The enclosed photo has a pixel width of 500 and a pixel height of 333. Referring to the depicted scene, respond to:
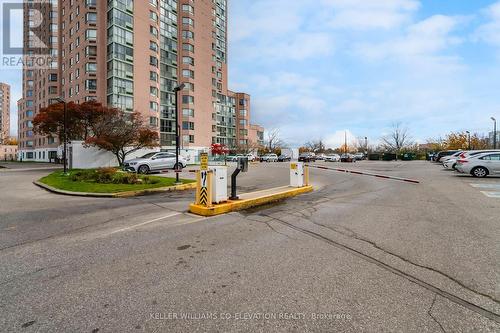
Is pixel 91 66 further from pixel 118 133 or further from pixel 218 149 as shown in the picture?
pixel 218 149

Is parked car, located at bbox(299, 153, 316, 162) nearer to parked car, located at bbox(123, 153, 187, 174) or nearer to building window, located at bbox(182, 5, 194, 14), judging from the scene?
parked car, located at bbox(123, 153, 187, 174)

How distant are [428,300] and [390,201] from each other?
23.3ft

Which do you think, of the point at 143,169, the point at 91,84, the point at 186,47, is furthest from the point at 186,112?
the point at 143,169

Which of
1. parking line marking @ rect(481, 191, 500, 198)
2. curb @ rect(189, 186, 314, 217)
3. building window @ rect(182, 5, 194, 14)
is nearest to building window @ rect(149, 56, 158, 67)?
building window @ rect(182, 5, 194, 14)

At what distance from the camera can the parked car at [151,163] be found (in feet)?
70.8

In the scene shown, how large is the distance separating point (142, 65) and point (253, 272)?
53334mm

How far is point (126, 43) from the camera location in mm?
48469

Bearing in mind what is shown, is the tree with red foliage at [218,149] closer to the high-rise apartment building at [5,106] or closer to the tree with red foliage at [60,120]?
the tree with red foliage at [60,120]

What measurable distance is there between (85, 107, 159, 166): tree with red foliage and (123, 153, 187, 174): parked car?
8.74 metres

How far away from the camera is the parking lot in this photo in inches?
116

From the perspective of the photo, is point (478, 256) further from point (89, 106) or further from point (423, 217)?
point (89, 106)

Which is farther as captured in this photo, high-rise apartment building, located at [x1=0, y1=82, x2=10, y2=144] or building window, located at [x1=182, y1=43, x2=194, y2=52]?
high-rise apartment building, located at [x1=0, y1=82, x2=10, y2=144]

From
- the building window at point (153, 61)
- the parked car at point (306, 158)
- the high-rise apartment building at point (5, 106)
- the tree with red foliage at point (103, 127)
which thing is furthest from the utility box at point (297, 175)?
the high-rise apartment building at point (5, 106)

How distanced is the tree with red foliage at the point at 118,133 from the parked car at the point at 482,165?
2862cm
